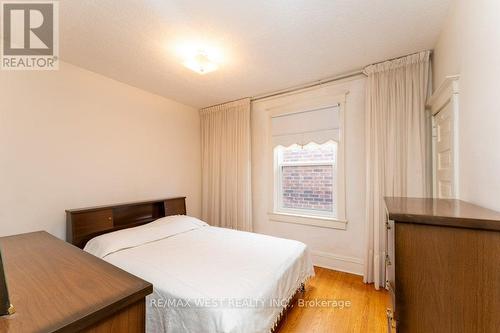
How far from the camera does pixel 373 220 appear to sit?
8.61 feet

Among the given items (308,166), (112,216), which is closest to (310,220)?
(308,166)

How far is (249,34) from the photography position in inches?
82.6

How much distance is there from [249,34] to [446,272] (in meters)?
2.20

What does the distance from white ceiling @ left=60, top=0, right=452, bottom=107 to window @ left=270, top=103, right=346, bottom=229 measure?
2.09 ft

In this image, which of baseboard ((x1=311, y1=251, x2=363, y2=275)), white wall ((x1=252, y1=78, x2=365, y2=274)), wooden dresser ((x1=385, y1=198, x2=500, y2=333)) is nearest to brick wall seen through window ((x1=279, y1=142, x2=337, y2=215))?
white wall ((x1=252, y1=78, x2=365, y2=274))

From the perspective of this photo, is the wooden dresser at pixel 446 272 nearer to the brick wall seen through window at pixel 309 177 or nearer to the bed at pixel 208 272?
the bed at pixel 208 272

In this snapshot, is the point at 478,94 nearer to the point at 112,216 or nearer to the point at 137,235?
the point at 137,235

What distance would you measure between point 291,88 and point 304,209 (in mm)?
1864

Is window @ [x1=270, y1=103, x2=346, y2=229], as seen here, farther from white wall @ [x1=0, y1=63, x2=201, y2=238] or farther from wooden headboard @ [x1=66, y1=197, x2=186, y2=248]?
white wall @ [x1=0, y1=63, x2=201, y2=238]

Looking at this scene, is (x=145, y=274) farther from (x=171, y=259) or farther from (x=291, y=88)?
(x=291, y=88)

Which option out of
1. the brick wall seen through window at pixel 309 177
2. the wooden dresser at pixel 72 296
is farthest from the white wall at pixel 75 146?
the brick wall seen through window at pixel 309 177

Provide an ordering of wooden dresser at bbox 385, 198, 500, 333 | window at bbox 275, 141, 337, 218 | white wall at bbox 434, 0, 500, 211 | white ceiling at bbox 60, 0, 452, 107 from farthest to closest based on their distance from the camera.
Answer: window at bbox 275, 141, 337, 218
white ceiling at bbox 60, 0, 452, 107
white wall at bbox 434, 0, 500, 211
wooden dresser at bbox 385, 198, 500, 333

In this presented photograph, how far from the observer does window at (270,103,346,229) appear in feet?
10.2

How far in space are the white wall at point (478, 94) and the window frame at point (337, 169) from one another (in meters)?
1.41
